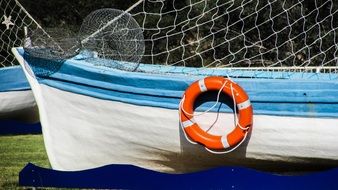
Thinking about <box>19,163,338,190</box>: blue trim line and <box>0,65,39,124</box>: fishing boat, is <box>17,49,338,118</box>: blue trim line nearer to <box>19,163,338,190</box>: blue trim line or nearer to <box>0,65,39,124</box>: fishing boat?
<box>19,163,338,190</box>: blue trim line

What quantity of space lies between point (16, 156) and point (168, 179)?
12.8 ft

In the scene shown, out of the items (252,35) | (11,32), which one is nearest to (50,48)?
(252,35)

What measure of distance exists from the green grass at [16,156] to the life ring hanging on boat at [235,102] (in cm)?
199

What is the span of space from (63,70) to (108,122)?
0.55 m

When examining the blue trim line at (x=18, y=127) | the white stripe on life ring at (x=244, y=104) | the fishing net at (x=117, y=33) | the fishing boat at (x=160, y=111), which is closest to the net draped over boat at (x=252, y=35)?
the fishing net at (x=117, y=33)

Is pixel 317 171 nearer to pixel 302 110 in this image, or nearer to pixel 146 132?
pixel 302 110

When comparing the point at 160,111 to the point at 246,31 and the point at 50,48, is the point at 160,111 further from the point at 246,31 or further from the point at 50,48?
the point at 246,31

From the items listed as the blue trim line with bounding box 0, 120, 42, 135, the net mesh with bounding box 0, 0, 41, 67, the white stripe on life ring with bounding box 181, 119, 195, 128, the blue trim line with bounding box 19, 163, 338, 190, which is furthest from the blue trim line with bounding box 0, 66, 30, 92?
the net mesh with bounding box 0, 0, 41, 67

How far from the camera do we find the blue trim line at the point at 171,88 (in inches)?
172

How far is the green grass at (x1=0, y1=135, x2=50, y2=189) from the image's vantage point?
637 cm

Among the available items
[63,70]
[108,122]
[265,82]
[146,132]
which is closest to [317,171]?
[265,82]

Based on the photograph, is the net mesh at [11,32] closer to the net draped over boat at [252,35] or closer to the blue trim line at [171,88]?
the net draped over boat at [252,35]

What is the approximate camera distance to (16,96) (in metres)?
6.93

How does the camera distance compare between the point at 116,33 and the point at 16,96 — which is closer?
the point at 116,33
